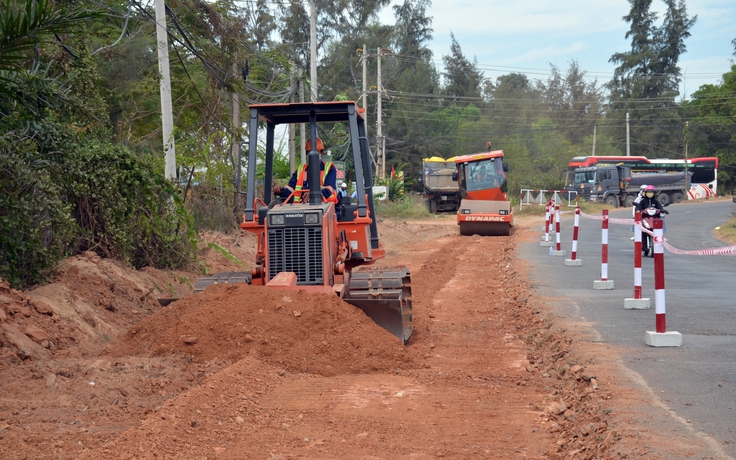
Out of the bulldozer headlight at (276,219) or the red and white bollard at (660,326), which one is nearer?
the red and white bollard at (660,326)

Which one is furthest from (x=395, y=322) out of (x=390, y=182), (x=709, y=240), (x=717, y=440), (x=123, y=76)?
(x=390, y=182)

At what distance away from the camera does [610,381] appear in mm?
6203

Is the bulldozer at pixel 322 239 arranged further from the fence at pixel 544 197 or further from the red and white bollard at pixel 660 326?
the fence at pixel 544 197

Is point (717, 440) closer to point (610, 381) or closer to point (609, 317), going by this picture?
point (610, 381)

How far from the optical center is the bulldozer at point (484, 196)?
28.4 meters

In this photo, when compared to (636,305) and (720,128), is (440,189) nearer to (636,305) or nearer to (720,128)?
(636,305)

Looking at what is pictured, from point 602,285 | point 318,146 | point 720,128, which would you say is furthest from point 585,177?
point 318,146

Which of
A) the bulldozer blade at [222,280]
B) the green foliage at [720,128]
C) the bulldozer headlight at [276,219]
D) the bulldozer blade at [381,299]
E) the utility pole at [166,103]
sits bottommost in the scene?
the bulldozer blade at [381,299]

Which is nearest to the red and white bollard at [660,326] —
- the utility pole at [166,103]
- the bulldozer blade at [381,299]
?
the bulldozer blade at [381,299]

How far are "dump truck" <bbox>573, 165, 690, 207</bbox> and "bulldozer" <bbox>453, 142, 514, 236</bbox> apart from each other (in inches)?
1022

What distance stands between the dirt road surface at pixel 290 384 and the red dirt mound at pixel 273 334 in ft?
0.05

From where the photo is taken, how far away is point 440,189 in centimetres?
4578

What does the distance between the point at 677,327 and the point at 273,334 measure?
456cm

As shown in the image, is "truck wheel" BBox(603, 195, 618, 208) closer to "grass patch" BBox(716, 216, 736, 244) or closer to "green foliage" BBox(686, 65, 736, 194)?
"grass patch" BBox(716, 216, 736, 244)
